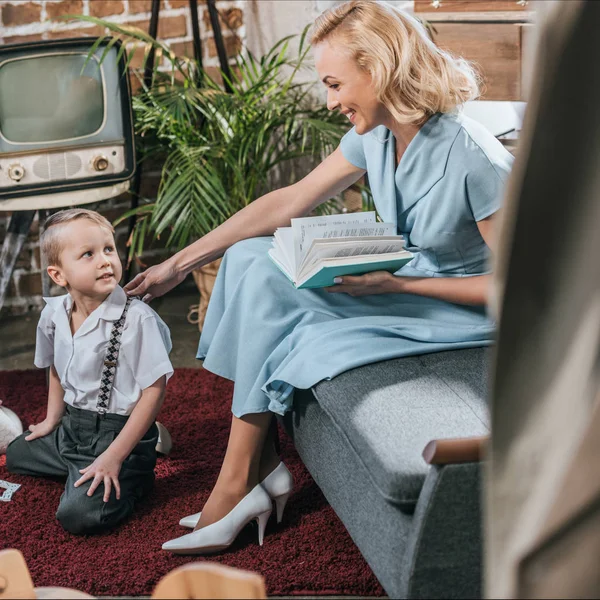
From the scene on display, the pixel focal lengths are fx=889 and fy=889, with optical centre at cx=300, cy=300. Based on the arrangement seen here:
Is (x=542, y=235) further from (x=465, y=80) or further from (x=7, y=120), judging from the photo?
(x=7, y=120)

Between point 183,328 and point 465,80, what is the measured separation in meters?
1.81

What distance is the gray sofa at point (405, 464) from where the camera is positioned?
1.42 meters

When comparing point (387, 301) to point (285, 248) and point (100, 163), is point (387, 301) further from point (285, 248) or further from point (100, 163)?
point (100, 163)

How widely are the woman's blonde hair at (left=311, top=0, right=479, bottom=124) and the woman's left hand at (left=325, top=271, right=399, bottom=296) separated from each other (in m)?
0.37

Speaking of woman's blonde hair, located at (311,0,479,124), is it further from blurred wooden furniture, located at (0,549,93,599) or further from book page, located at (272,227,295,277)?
blurred wooden furniture, located at (0,549,93,599)

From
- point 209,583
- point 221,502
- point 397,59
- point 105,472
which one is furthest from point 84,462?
point 397,59

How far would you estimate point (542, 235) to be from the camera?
2.34 ft

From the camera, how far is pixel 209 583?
116 centimetres

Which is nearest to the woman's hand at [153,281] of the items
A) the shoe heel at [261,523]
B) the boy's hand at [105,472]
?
the boy's hand at [105,472]

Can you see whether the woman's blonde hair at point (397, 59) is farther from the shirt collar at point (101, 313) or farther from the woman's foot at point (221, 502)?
the woman's foot at point (221, 502)

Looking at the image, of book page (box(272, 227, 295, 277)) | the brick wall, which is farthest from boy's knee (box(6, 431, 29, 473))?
the brick wall

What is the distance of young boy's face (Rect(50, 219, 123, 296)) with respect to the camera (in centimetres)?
211

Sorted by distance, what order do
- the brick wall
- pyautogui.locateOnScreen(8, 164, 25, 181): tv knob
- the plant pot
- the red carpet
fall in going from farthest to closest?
the brick wall → the plant pot → pyautogui.locateOnScreen(8, 164, 25, 181): tv knob → the red carpet

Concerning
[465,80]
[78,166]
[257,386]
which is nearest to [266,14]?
[78,166]
